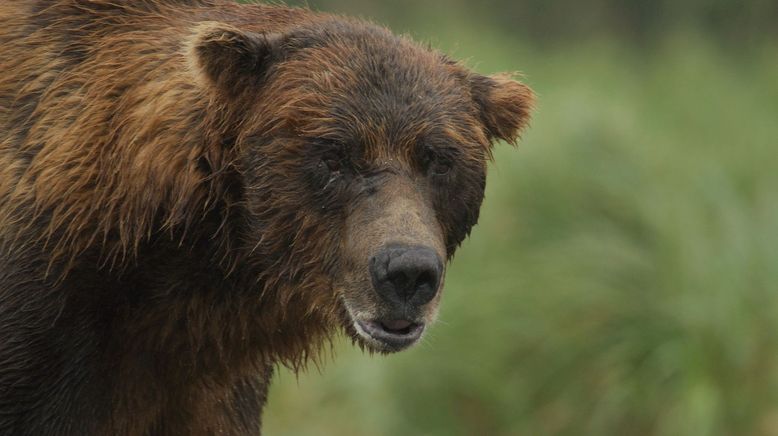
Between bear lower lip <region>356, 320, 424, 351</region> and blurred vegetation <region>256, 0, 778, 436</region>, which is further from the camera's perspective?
blurred vegetation <region>256, 0, 778, 436</region>

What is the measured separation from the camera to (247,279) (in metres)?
5.00

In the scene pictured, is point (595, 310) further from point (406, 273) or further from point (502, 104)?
point (406, 273)

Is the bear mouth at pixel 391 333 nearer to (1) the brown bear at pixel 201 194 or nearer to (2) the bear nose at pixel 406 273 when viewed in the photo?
(1) the brown bear at pixel 201 194

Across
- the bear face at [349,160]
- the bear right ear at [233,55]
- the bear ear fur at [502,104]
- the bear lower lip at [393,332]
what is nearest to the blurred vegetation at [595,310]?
the bear ear fur at [502,104]

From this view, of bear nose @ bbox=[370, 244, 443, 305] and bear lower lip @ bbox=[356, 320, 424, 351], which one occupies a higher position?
bear nose @ bbox=[370, 244, 443, 305]

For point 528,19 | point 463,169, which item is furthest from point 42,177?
point 528,19

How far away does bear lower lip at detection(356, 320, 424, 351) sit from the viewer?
183 inches

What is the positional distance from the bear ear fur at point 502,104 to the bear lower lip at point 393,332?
0.91m

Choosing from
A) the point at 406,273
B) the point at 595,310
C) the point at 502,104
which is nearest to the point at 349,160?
the point at 406,273

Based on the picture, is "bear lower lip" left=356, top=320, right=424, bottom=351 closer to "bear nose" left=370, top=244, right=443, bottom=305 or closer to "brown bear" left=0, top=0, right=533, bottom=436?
"brown bear" left=0, top=0, right=533, bottom=436

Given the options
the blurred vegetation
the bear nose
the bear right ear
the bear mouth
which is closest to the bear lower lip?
the bear mouth

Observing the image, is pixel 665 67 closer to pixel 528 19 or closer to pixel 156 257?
pixel 528 19

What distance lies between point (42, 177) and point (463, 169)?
1403 mm

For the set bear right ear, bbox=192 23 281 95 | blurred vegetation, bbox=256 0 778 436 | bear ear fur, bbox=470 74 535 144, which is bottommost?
blurred vegetation, bbox=256 0 778 436
